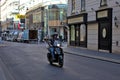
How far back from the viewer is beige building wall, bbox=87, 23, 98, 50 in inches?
1387

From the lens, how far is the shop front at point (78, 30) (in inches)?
1536

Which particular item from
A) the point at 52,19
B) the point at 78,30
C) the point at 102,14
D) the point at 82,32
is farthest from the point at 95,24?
the point at 52,19

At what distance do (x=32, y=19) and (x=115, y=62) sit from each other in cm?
7163

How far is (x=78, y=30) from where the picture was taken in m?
41.8

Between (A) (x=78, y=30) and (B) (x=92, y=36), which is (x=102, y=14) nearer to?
(B) (x=92, y=36)

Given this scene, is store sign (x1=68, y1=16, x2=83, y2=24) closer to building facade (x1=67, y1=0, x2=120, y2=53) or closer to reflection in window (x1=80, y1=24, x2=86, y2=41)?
building facade (x1=67, y1=0, x2=120, y2=53)

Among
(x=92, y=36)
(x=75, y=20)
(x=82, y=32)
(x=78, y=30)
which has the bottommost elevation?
(x=92, y=36)

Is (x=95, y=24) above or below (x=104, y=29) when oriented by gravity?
above

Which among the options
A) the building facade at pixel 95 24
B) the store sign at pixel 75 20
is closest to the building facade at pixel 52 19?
the store sign at pixel 75 20

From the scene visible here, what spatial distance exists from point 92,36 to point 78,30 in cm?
552

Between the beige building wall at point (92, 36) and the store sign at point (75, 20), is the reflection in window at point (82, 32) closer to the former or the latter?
the store sign at point (75, 20)

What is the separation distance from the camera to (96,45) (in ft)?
115

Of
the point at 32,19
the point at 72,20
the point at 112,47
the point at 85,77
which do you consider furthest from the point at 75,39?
the point at 32,19

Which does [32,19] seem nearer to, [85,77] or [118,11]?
[118,11]
